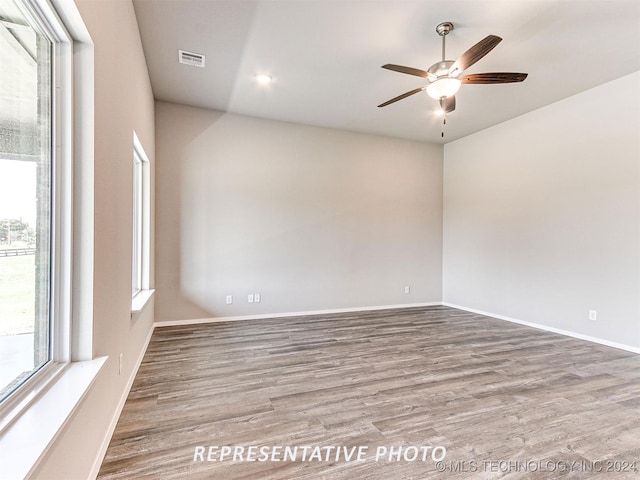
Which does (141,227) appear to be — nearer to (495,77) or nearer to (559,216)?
(495,77)

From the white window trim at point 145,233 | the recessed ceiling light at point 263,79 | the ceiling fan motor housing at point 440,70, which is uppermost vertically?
the recessed ceiling light at point 263,79

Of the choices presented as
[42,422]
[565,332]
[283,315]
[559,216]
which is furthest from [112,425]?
[559,216]

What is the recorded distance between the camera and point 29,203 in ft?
3.87

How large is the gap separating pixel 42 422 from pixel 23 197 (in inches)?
31.1

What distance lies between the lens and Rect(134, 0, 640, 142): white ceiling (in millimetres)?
2453

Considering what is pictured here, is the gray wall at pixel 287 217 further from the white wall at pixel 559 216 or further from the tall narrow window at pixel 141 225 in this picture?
the white wall at pixel 559 216

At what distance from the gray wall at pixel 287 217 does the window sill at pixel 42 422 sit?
3.03 metres

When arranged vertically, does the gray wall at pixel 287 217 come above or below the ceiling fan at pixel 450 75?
below

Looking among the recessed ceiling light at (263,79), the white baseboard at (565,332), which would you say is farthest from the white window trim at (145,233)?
the white baseboard at (565,332)

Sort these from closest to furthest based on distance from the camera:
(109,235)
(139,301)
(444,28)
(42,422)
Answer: (42,422) < (109,235) < (444,28) < (139,301)

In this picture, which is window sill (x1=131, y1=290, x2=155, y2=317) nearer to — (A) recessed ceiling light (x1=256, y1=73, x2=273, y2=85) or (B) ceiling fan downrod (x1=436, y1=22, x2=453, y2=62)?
(A) recessed ceiling light (x1=256, y1=73, x2=273, y2=85)

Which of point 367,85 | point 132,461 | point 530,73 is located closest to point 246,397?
point 132,461

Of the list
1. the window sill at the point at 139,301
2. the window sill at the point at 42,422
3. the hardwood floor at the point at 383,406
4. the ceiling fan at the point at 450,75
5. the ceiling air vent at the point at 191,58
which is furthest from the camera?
the ceiling air vent at the point at 191,58

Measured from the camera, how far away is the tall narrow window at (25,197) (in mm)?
1039
